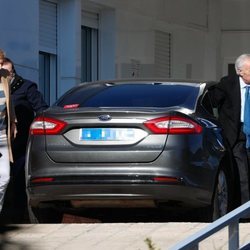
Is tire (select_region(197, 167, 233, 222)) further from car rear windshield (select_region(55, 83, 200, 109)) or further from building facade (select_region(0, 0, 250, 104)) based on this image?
building facade (select_region(0, 0, 250, 104))

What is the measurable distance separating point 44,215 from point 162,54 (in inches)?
483

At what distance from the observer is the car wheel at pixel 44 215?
9328 mm

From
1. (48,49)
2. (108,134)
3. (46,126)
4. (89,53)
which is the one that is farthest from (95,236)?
(89,53)

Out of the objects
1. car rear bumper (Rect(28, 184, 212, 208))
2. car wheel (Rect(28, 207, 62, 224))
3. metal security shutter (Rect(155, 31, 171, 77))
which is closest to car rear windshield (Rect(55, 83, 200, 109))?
car rear bumper (Rect(28, 184, 212, 208))

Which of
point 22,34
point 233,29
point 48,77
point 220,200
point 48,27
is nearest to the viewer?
point 220,200

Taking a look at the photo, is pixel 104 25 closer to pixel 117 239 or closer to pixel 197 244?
pixel 117 239

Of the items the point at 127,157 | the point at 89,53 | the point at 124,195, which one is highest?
the point at 89,53

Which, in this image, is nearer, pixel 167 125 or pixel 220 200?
pixel 167 125

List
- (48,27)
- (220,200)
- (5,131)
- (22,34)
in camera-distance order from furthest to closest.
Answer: (48,27), (22,34), (220,200), (5,131)

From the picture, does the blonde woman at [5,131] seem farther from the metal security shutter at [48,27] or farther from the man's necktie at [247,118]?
the metal security shutter at [48,27]

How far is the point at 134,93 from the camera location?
9414 millimetres

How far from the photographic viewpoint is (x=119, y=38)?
61.6 ft

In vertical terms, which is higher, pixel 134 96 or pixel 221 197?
pixel 134 96

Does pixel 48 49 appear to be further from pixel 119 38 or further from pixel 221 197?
pixel 221 197
